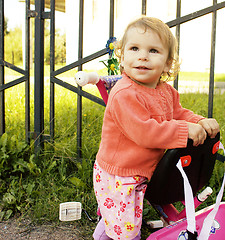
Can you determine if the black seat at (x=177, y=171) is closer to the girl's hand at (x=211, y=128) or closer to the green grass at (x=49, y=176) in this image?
the girl's hand at (x=211, y=128)

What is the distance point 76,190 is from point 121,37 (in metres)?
1.23

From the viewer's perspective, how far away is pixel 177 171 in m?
1.42

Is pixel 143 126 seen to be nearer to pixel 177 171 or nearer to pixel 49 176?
pixel 177 171

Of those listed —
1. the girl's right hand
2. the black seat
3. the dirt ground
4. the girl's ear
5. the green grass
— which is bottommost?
the dirt ground

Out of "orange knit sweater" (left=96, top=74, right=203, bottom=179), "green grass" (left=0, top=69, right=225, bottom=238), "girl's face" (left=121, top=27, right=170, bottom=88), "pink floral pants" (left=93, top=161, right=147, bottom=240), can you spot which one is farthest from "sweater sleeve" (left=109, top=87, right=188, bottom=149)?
"green grass" (left=0, top=69, right=225, bottom=238)

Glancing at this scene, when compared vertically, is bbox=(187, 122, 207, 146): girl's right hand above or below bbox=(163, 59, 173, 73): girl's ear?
below

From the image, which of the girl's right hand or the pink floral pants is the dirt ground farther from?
the girl's right hand

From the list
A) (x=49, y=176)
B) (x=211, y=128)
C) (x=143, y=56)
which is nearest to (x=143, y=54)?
(x=143, y=56)

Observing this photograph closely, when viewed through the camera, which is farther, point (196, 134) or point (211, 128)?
point (211, 128)

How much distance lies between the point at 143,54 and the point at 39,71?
149 centimetres

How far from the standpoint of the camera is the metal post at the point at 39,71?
2730mm

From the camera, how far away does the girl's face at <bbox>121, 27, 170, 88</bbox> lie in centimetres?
148

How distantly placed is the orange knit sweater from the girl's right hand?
0.9 inches

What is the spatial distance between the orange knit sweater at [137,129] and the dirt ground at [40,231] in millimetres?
638
